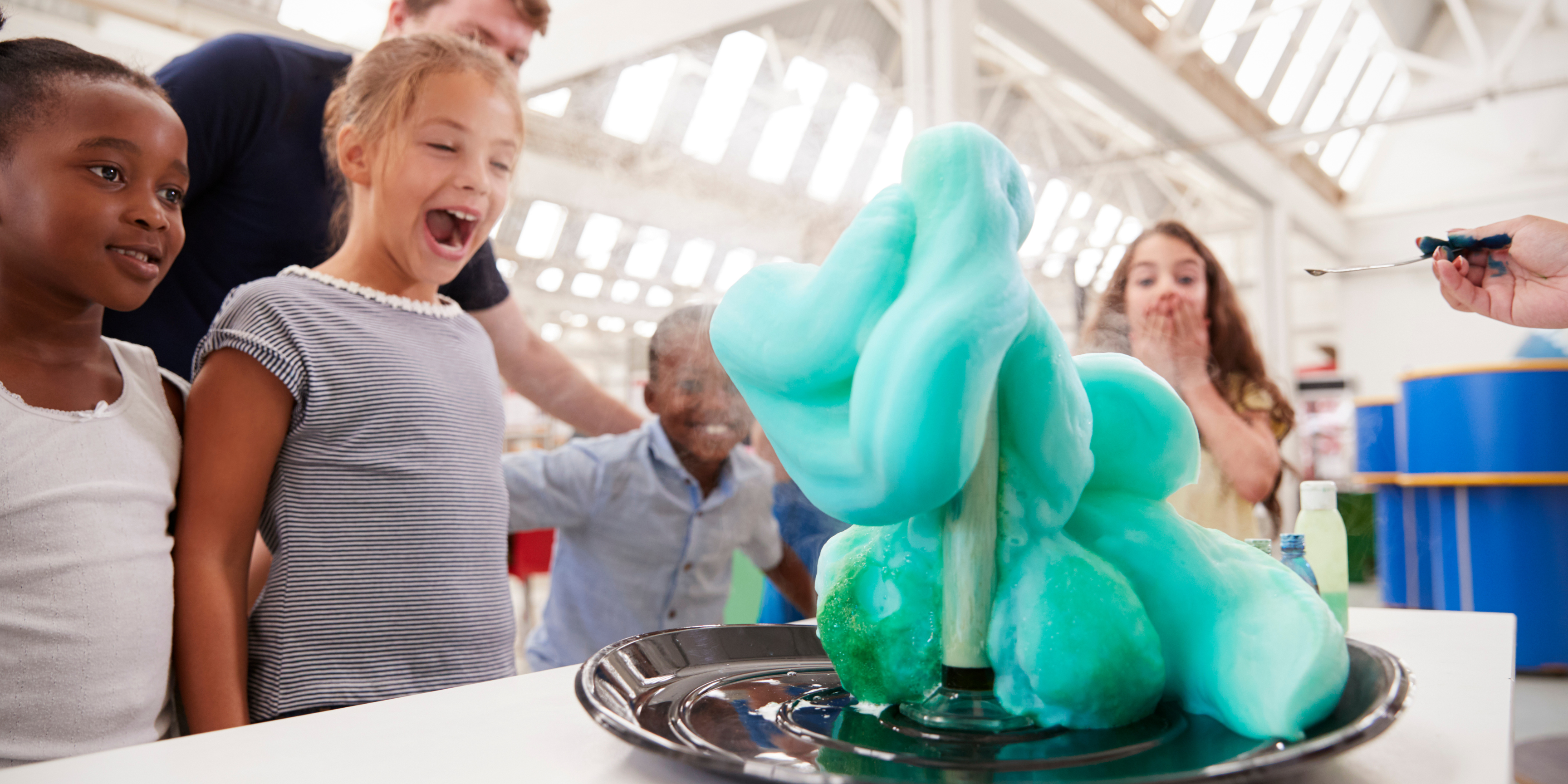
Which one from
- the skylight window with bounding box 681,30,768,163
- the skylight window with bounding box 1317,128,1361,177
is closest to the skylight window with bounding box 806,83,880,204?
the skylight window with bounding box 681,30,768,163

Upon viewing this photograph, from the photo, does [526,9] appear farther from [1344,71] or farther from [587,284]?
[1344,71]

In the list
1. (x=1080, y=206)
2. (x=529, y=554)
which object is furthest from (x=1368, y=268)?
(x=529, y=554)

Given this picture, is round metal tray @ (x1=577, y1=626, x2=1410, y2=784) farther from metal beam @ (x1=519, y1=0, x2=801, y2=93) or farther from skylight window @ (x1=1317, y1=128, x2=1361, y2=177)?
skylight window @ (x1=1317, y1=128, x2=1361, y2=177)

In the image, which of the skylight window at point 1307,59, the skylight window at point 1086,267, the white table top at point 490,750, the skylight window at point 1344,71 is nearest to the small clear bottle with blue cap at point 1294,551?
the white table top at point 490,750

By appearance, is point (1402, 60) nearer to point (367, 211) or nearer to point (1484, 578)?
point (1484, 578)

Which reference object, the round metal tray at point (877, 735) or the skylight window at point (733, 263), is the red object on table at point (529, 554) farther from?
the round metal tray at point (877, 735)

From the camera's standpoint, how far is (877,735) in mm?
Result: 492

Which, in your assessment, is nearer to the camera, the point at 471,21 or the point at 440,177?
the point at 440,177

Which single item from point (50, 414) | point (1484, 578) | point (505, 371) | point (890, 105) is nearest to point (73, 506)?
point (50, 414)

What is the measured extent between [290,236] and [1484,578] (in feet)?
13.9

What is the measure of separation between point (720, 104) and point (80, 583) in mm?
1139

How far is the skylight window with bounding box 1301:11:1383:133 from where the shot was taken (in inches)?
237

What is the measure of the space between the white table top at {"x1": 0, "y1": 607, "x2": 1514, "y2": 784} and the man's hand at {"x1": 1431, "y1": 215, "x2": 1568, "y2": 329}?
355mm

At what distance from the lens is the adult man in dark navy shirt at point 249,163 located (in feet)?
2.88
